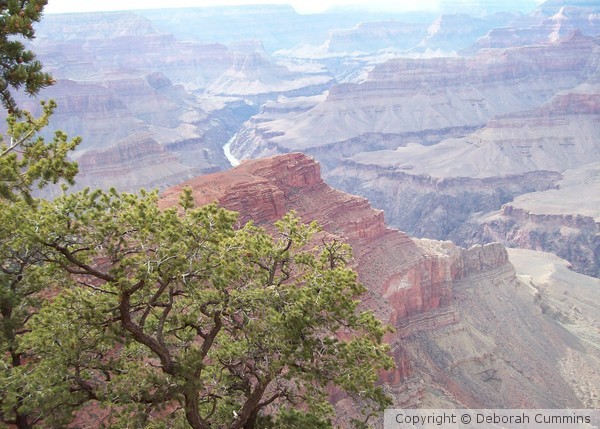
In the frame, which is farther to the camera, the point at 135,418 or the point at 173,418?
the point at 173,418

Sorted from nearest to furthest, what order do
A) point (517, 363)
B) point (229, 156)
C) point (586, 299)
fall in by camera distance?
point (517, 363)
point (586, 299)
point (229, 156)

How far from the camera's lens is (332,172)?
164125 mm

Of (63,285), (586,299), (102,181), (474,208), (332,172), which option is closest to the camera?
(63,285)

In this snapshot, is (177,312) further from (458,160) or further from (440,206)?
(458,160)

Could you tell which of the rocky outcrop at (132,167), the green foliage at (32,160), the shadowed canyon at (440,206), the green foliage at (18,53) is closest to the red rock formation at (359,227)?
the shadowed canyon at (440,206)

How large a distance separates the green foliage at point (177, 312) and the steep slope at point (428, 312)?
2228 cm

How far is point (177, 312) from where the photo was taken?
18109mm

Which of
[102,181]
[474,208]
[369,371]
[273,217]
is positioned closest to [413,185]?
[474,208]

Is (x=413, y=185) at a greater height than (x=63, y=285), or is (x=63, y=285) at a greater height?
(x=413, y=185)

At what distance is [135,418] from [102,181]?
111 metres

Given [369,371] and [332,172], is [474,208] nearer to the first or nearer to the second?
[332,172]

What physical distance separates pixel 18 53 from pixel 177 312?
807 centimetres
